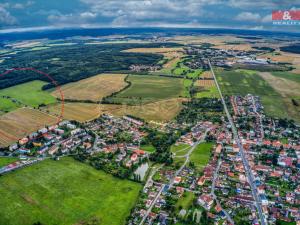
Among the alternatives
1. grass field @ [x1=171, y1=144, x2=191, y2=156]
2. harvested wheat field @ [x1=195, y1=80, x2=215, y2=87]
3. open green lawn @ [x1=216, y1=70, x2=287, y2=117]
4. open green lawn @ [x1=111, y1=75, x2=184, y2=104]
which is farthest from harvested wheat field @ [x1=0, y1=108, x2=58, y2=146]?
open green lawn @ [x1=216, y1=70, x2=287, y2=117]

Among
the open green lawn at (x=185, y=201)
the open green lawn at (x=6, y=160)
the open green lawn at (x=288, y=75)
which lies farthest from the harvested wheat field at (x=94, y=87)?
the open green lawn at (x=288, y=75)

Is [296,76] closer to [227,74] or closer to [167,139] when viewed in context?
[227,74]

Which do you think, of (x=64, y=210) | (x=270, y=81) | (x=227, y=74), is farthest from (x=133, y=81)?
(x=64, y=210)

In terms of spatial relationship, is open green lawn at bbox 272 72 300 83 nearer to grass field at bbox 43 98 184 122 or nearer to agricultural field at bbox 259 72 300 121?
agricultural field at bbox 259 72 300 121

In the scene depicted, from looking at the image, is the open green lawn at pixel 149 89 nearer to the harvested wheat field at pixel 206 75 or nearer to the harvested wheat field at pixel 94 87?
the harvested wheat field at pixel 94 87

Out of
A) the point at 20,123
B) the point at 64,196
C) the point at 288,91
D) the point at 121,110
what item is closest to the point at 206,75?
the point at 288,91
